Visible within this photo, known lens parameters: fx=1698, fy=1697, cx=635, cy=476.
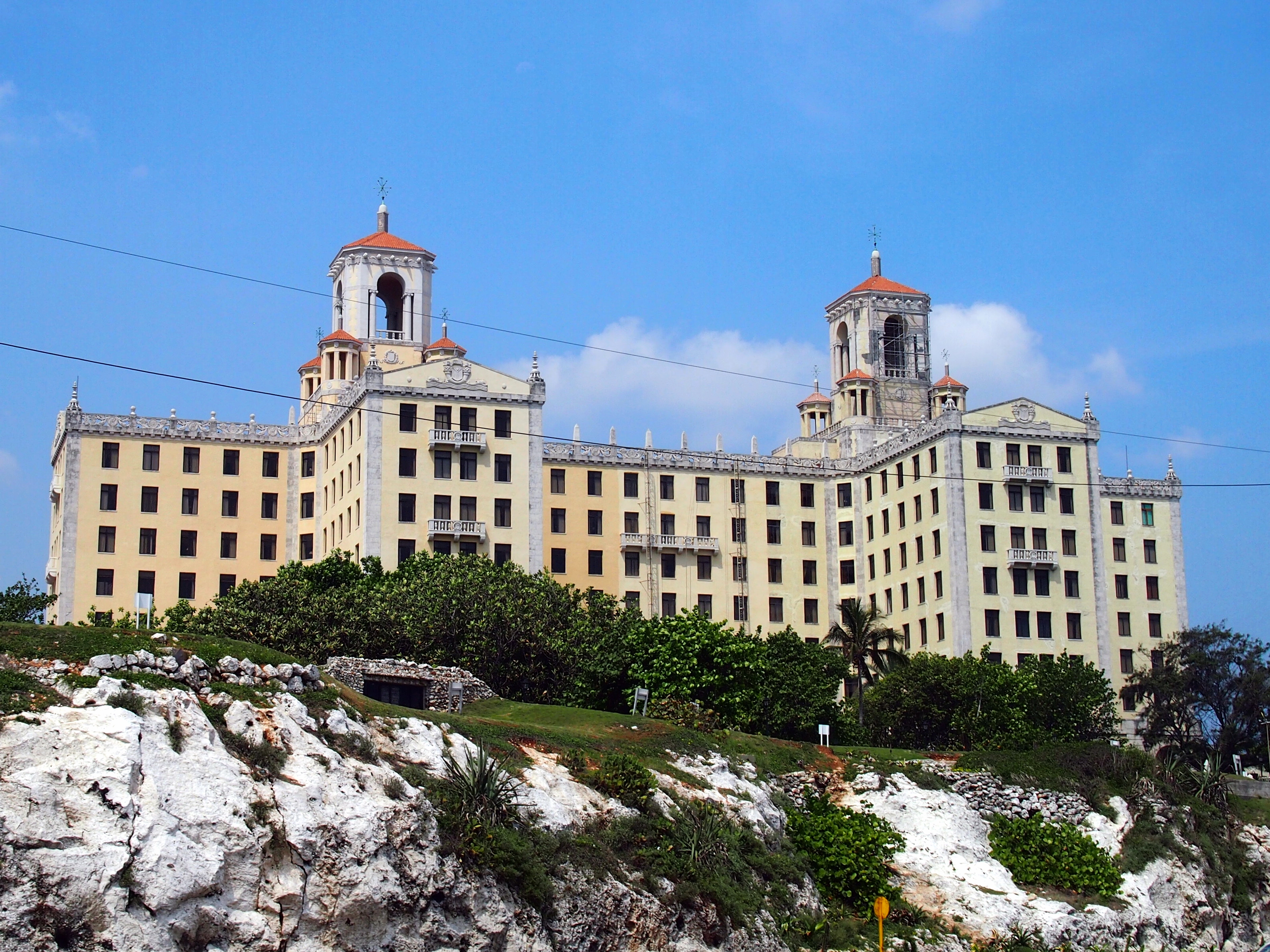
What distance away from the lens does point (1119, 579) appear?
11144 cm

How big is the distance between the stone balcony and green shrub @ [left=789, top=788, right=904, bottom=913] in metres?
45.9

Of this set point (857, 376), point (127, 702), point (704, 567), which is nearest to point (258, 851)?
point (127, 702)

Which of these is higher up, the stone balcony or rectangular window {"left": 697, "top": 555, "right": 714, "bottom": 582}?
the stone balcony

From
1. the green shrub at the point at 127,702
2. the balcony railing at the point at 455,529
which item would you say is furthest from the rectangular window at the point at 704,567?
the green shrub at the point at 127,702

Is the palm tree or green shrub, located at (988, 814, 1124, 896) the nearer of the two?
green shrub, located at (988, 814, 1124, 896)

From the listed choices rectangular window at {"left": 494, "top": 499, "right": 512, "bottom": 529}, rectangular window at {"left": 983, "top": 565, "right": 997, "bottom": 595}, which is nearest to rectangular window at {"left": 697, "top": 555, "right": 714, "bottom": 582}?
rectangular window at {"left": 494, "top": 499, "right": 512, "bottom": 529}

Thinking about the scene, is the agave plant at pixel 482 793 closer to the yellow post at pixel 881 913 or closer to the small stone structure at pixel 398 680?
the yellow post at pixel 881 913

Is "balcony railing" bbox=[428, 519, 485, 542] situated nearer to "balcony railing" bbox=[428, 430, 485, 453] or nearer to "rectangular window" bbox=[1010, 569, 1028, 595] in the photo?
"balcony railing" bbox=[428, 430, 485, 453]

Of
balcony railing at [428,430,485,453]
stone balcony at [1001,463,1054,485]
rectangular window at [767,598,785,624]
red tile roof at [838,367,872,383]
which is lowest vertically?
rectangular window at [767,598,785,624]

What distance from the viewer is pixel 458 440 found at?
102 metres

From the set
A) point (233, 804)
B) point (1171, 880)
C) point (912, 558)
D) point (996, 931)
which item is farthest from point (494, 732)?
point (912, 558)

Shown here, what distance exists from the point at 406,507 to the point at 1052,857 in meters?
47.2

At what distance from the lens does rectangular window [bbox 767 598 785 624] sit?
11444 centimetres

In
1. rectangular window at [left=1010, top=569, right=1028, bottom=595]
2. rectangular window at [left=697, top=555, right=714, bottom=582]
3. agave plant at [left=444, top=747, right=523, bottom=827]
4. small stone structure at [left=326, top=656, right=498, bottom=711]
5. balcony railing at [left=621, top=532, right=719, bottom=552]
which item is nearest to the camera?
agave plant at [left=444, top=747, right=523, bottom=827]
